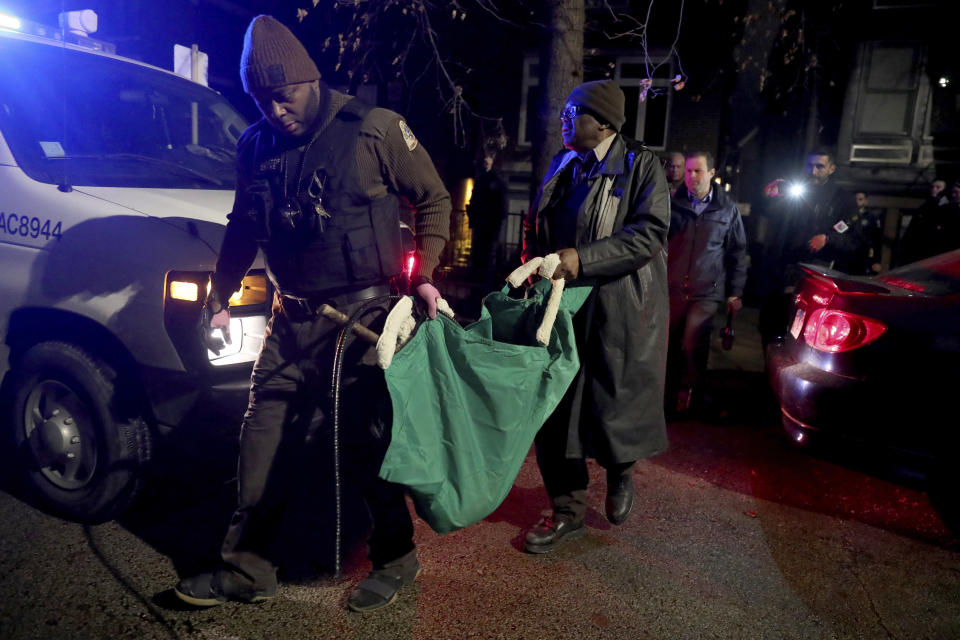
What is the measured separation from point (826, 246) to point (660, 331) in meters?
4.57

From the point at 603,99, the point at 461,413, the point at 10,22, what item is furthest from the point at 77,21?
the point at 461,413

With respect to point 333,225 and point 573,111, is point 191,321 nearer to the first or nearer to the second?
point 333,225

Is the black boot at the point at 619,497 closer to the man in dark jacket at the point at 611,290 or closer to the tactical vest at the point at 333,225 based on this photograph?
the man in dark jacket at the point at 611,290

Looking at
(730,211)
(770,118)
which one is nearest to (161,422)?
(730,211)

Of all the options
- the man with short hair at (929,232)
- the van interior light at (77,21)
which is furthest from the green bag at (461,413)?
the man with short hair at (929,232)

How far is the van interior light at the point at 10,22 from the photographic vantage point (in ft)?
13.8

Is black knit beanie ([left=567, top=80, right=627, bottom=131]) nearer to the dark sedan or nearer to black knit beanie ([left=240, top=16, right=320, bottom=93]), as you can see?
black knit beanie ([left=240, top=16, right=320, bottom=93])

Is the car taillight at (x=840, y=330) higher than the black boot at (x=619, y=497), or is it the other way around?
the car taillight at (x=840, y=330)

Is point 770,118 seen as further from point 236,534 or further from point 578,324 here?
point 236,534

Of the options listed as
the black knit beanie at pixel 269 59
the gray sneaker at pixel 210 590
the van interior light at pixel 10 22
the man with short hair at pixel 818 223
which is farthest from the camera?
the man with short hair at pixel 818 223

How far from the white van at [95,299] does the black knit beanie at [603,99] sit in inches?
68.4

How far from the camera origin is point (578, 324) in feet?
10.6

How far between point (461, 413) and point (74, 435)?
7.34 feet

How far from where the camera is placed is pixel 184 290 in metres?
3.05
